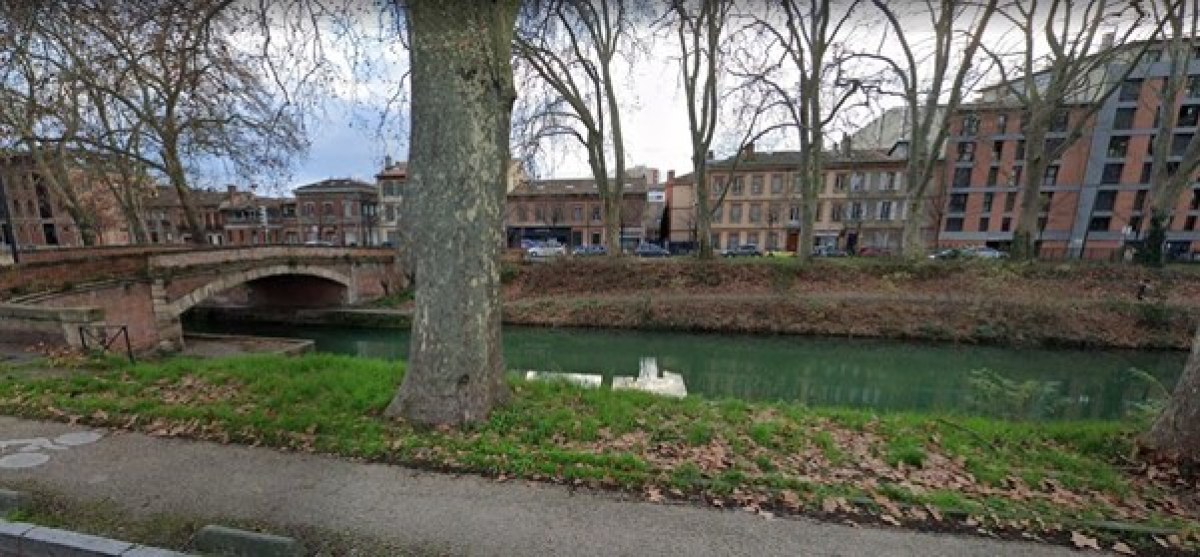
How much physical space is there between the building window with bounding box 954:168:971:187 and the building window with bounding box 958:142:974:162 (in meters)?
0.80

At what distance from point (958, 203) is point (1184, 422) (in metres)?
43.4

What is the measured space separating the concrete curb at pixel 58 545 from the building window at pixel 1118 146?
54388 mm

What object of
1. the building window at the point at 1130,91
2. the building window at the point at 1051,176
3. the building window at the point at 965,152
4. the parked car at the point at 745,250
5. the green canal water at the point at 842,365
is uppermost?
the building window at the point at 1130,91

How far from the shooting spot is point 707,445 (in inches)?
173

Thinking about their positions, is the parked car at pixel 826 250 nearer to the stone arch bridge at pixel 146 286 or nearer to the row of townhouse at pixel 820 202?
the row of townhouse at pixel 820 202

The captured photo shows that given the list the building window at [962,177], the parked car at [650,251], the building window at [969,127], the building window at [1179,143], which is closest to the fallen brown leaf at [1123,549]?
the parked car at [650,251]

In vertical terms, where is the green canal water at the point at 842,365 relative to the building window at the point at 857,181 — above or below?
below

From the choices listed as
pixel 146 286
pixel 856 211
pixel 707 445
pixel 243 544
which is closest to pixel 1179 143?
pixel 856 211

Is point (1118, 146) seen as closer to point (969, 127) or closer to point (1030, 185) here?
point (969, 127)

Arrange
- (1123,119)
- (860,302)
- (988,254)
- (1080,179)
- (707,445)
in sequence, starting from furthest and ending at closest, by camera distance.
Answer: (1080,179) → (1123,119) → (988,254) → (860,302) → (707,445)

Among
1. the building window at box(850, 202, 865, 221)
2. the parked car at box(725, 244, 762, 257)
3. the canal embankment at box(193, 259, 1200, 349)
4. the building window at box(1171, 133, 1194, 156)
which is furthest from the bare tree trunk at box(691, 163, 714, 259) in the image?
the building window at box(1171, 133, 1194, 156)

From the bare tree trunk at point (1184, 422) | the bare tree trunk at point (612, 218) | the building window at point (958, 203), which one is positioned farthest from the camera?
the building window at point (958, 203)

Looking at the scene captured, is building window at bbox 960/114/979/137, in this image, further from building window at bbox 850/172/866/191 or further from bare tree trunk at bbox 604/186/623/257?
bare tree trunk at bbox 604/186/623/257

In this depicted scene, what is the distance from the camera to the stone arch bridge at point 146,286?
8.02m
